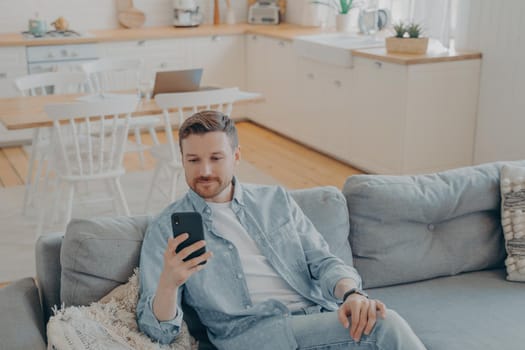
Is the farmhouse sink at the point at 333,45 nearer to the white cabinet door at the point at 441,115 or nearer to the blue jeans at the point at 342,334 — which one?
the white cabinet door at the point at 441,115

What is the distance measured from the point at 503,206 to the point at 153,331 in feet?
4.33

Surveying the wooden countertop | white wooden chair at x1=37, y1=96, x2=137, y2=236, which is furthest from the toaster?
white wooden chair at x1=37, y1=96, x2=137, y2=236

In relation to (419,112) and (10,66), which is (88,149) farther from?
(10,66)

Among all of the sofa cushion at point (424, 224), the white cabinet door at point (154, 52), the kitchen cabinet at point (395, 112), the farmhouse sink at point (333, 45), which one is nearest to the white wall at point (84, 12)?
the white cabinet door at point (154, 52)

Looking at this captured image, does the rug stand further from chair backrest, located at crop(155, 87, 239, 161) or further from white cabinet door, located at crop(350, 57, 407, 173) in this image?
chair backrest, located at crop(155, 87, 239, 161)

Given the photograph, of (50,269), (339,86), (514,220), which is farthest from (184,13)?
(50,269)

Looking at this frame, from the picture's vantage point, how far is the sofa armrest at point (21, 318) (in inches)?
67.0

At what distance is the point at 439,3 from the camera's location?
482cm

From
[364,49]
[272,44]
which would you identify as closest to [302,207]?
[364,49]

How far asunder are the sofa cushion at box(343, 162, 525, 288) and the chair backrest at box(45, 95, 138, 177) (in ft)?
4.87

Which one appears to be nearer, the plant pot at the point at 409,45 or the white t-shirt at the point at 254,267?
the white t-shirt at the point at 254,267

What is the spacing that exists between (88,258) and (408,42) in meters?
3.11

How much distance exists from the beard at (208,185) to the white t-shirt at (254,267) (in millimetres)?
69

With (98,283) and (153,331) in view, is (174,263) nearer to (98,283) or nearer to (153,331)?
(153,331)
